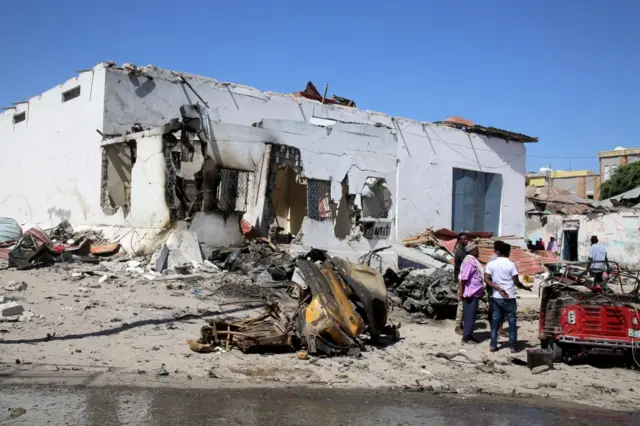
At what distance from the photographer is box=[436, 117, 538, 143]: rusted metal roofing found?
23078 millimetres

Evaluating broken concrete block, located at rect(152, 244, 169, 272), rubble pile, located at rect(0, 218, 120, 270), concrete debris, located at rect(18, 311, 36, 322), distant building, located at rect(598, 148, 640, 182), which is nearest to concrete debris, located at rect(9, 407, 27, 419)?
concrete debris, located at rect(18, 311, 36, 322)

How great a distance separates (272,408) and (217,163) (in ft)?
32.2

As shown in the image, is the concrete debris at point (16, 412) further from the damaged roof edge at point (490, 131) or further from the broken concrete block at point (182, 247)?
the damaged roof edge at point (490, 131)

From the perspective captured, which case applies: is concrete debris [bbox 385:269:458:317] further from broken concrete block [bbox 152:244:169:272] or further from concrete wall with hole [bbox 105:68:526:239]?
concrete wall with hole [bbox 105:68:526:239]

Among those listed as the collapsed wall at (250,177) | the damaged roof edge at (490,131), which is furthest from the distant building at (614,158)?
the collapsed wall at (250,177)

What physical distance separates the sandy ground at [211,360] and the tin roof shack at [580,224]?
1985 centimetres

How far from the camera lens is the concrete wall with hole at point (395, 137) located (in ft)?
52.3

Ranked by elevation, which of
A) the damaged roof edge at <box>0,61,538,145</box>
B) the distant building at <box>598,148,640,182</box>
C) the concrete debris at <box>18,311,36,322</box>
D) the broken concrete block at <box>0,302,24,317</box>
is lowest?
the concrete debris at <box>18,311,36,322</box>

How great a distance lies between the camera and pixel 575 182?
50.3m

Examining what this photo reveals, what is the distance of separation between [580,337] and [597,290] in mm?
775

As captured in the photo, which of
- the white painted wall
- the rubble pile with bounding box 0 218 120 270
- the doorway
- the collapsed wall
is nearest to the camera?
the rubble pile with bounding box 0 218 120 270

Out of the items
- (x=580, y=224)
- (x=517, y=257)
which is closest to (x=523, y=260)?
(x=517, y=257)

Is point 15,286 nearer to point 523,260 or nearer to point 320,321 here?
point 320,321

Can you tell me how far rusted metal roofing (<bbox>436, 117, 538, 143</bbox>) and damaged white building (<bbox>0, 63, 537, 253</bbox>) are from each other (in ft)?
0.35
